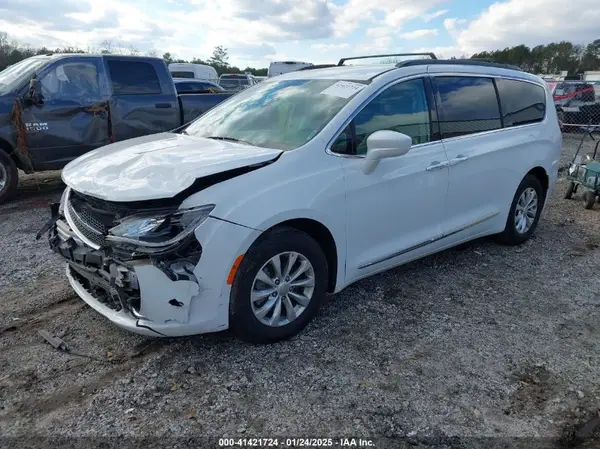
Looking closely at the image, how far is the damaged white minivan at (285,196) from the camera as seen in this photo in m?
2.93

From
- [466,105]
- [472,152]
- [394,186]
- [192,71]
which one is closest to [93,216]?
[394,186]

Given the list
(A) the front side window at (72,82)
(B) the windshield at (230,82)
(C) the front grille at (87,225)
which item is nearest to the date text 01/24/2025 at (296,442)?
(C) the front grille at (87,225)

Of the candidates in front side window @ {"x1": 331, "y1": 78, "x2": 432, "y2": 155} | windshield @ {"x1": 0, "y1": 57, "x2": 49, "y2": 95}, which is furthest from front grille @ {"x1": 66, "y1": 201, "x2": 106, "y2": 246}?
windshield @ {"x1": 0, "y1": 57, "x2": 49, "y2": 95}

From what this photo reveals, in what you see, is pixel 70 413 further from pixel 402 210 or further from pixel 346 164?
pixel 402 210

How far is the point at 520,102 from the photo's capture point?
17.3ft

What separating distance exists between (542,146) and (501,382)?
3285mm

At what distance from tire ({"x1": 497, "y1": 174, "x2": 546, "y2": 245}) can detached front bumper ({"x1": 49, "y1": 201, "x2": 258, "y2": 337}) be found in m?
3.44

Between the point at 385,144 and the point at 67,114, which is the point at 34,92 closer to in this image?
the point at 67,114

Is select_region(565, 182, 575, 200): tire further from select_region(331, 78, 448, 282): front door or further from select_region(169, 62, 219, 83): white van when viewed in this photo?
select_region(169, 62, 219, 83): white van

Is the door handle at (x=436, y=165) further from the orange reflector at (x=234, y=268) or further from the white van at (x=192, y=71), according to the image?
the white van at (x=192, y=71)

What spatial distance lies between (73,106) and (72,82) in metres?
0.40

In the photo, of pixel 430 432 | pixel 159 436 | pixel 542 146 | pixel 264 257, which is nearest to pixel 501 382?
pixel 430 432

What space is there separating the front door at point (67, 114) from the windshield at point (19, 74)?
0.18 m

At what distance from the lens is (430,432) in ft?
8.75
